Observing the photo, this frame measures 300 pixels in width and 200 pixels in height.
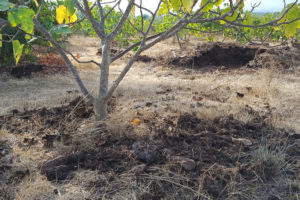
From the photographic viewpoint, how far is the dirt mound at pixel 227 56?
6.43 meters

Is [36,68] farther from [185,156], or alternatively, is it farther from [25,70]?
[185,156]

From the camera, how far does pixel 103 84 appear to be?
2.65m

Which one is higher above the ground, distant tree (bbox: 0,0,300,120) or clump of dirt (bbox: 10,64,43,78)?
distant tree (bbox: 0,0,300,120)

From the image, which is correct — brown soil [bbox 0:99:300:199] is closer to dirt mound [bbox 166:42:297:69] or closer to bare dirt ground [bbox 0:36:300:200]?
bare dirt ground [bbox 0:36:300:200]

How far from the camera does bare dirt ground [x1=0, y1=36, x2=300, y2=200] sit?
1853 mm

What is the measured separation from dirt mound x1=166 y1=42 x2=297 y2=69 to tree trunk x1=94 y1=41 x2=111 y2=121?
3.92 m

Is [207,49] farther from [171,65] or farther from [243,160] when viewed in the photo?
[243,160]

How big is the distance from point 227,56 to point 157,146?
16.2 feet

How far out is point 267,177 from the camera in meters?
2.00

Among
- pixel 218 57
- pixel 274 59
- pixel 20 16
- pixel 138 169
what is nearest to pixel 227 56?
pixel 218 57

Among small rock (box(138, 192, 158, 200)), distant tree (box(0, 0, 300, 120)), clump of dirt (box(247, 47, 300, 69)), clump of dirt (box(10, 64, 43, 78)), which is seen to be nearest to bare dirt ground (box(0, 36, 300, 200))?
small rock (box(138, 192, 158, 200))

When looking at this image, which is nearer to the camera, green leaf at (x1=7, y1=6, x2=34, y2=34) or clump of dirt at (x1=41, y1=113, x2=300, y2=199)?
green leaf at (x1=7, y1=6, x2=34, y2=34)

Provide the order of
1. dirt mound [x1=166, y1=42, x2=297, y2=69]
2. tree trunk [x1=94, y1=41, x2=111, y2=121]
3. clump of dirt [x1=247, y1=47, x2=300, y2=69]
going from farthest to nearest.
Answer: dirt mound [x1=166, y1=42, x2=297, y2=69] < clump of dirt [x1=247, y1=47, x2=300, y2=69] < tree trunk [x1=94, y1=41, x2=111, y2=121]

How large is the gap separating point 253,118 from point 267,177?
1.04m
